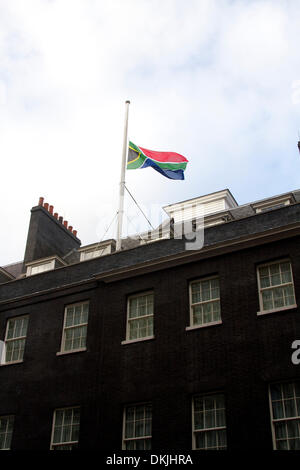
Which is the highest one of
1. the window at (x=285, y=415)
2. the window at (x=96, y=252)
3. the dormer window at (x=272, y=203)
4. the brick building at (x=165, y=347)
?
the dormer window at (x=272, y=203)

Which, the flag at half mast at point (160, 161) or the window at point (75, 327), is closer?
the window at point (75, 327)

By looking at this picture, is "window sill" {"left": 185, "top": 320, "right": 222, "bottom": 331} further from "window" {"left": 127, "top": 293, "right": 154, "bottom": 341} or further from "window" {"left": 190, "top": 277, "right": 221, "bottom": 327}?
"window" {"left": 127, "top": 293, "right": 154, "bottom": 341}

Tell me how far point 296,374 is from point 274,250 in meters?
4.48

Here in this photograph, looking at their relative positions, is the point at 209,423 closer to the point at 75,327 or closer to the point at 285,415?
the point at 285,415

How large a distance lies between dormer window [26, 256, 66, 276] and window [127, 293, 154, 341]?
6585 millimetres

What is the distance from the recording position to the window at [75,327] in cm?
2405

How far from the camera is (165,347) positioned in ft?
70.5

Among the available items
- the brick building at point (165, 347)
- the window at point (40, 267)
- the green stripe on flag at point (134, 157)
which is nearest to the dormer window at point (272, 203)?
the brick building at point (165, 347)

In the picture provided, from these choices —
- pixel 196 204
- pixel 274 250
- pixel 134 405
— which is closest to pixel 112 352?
pixel 134 405

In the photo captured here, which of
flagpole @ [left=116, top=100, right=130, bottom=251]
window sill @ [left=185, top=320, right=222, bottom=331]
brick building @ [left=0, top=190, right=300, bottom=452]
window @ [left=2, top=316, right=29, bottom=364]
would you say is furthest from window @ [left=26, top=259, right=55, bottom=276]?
window sill @ [left=185, top=320, right=222, bottom=331]

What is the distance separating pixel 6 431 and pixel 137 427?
600cm

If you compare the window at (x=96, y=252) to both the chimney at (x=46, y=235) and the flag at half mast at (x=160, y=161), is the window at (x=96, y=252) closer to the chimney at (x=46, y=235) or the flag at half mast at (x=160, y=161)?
the chimney at (x=46, y=235)

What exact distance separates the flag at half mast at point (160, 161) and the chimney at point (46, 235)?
19.1 feet

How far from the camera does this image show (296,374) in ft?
61.1
